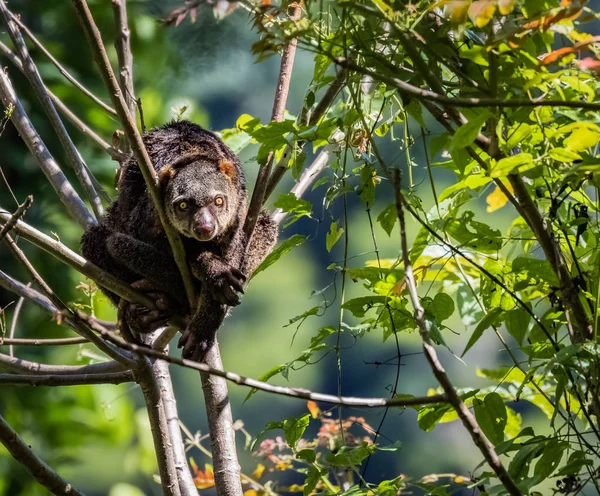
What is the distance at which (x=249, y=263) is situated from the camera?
3.65 metres

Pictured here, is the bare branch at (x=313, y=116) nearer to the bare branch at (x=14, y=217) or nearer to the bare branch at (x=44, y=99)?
the bare branch at (x=14, y=217)

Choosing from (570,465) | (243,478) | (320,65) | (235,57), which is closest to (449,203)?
(320,65)

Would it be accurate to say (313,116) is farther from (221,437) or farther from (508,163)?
(221,437)

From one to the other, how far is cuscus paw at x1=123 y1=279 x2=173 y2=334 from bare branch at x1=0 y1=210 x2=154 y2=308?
156 millimetres

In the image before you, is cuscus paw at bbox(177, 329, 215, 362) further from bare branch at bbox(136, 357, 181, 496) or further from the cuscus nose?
the cuscus nose

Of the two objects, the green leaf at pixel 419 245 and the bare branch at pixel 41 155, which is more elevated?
the bare branch at pixel 41 155

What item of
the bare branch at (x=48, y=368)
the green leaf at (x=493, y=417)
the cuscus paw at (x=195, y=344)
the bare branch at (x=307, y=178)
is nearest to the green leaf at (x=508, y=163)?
the green leaf at (x=493, y=417)

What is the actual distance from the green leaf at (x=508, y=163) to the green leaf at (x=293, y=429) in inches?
37.8

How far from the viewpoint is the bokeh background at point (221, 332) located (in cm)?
617

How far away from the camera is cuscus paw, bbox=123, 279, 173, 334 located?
323cm

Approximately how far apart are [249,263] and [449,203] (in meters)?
1.50

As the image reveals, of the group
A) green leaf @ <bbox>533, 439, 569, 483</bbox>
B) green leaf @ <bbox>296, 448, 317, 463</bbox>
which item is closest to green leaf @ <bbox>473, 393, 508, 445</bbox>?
green leaf @ <bbox>533, 439, 569, 483</bbox>

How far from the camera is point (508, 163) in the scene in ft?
5.05

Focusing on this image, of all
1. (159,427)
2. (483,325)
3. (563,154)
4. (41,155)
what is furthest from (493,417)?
(41,155)
